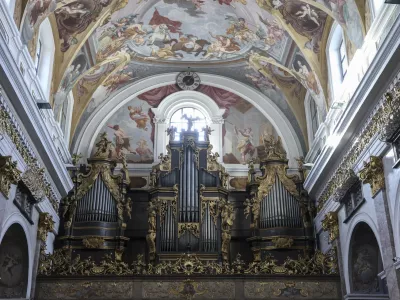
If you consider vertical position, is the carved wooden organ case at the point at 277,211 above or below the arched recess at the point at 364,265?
above

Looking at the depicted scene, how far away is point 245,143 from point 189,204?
3742 millimetres

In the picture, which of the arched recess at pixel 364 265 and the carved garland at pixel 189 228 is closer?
the arched recess at pixel 364 265

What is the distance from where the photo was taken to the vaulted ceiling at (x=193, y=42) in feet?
52.2

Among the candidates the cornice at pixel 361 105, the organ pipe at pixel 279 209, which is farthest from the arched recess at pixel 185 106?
the cornice at pixel 361 105

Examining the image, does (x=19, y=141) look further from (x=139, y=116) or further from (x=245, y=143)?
(x=245, y=143)

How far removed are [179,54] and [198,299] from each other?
9191 mm

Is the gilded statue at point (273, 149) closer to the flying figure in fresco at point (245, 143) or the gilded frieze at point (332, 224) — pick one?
the flying figure in fresco at point (245, 143)

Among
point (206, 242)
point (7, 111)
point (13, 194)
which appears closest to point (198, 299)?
point (206, 242)

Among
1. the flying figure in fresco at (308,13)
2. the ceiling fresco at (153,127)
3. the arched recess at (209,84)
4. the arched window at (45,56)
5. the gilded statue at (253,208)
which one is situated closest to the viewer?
the flying figure in fresco at (308,13)

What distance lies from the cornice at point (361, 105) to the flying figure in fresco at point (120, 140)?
670 centimetres

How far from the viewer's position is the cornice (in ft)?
34.7

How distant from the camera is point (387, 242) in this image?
1145 centimetres

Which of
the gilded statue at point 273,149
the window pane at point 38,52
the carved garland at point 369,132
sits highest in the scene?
the window pane at point 38,52

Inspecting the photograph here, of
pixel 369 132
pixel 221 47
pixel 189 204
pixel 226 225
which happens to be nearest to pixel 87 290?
pixel 189 204
